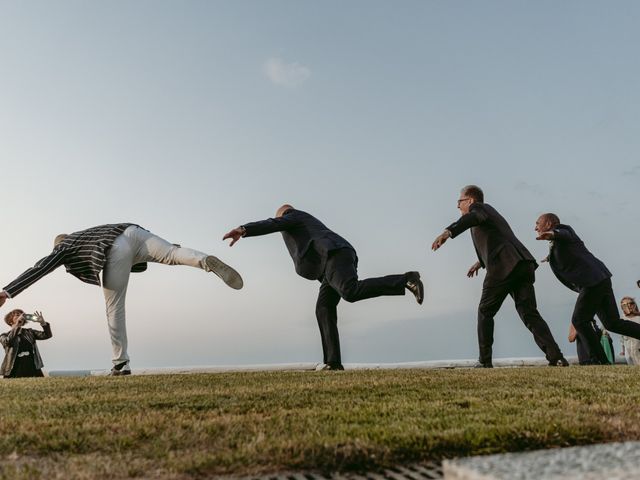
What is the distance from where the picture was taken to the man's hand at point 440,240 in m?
7.01

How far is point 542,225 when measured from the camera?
8.61 metres

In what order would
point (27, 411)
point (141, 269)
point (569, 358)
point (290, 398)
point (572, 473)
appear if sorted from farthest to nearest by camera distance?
point (569, 358)
point (141, 269)
point (290, 398)
point (27, 411)
point (572, 473)

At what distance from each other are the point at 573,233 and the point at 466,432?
623cm

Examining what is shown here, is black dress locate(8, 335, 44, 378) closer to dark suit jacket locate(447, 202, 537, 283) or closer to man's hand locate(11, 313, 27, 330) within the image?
man's hand locate(11, 313, 27, 330)

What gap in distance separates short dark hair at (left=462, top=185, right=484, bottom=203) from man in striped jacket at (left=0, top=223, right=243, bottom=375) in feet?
10.4

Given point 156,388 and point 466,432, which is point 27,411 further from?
point 466,432

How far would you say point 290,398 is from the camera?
164 inches

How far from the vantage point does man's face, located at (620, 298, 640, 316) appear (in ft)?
33.6

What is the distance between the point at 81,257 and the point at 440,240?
4097 mm

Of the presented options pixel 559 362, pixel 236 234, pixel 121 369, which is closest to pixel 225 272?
pixel 236 234

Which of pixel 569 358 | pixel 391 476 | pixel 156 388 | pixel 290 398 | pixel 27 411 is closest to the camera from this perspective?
pixel 391 476

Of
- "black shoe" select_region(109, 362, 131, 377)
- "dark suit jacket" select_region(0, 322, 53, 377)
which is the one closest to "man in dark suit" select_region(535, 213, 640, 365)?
"black shoe" select_region(109, 362, 131, 377)

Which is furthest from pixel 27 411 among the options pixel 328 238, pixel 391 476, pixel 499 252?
pixel 499 252

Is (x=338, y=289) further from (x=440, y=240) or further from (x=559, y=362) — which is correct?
(x=559, y=362)
